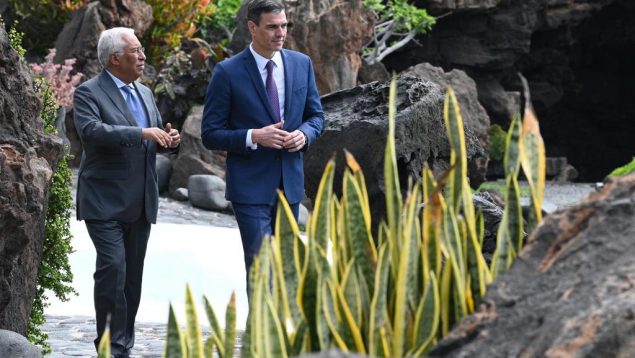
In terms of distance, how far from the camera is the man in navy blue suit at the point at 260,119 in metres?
5.64

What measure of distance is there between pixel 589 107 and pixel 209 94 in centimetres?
2309

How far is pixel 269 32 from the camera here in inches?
223

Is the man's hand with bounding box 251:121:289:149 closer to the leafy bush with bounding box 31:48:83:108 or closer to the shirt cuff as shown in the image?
the shirt cuff

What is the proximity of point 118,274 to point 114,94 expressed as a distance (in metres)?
0.88

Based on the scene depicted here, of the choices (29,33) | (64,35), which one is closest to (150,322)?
(64,35)

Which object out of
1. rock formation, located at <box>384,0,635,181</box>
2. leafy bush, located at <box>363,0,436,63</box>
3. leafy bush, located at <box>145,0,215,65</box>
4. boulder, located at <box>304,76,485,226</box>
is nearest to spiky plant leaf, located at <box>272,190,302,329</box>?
boulder, located at <box>304,76,485,226</box>

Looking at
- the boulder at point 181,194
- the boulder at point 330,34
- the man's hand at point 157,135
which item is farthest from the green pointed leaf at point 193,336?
the boulder at point 330,34

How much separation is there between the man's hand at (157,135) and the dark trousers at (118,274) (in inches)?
18.0

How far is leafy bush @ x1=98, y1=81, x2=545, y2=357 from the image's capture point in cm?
252

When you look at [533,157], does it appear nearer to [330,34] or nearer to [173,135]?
[173,135]

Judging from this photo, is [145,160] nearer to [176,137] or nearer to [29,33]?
[176,137]

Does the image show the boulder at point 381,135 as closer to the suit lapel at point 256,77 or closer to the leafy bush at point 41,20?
the suit lapel at point 256,77

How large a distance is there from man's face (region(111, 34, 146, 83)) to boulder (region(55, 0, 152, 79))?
10.1 m

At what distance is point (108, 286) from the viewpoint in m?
5.79
